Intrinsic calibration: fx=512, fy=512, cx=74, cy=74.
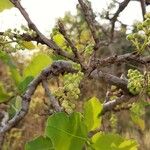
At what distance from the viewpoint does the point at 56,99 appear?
1.05 m

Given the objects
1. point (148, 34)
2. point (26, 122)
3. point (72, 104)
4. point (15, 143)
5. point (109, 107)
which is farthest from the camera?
point (26, 122)

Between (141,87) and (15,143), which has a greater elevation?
(15,143)

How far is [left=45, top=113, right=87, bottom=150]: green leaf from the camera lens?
0.85m

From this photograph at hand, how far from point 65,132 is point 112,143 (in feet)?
0.29

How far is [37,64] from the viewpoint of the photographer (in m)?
1.31

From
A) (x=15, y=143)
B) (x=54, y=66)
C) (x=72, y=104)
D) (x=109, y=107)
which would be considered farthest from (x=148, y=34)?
(x=15, y=143)

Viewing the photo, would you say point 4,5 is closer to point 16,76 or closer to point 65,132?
point 16,76

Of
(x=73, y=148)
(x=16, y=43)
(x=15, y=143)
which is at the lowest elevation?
(x=73, y=148)

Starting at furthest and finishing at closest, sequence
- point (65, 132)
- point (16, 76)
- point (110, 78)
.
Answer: point (16, 76) < point (110, 78) < point (65, 132)

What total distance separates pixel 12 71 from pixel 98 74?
0.40 m

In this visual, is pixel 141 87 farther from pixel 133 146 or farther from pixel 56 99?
→ pixel 56 99

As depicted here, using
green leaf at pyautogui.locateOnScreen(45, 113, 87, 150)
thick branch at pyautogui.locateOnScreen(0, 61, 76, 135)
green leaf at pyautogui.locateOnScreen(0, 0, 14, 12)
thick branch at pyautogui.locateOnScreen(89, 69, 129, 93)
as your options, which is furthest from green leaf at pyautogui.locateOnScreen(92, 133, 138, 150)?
green leaf at pyautogui.locateOnScreen(0, 0, 14, 12)

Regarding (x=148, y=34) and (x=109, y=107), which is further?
(x=109, y=107)

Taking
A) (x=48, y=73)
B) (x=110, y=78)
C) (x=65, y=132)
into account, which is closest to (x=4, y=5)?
(x=48, y=73)
